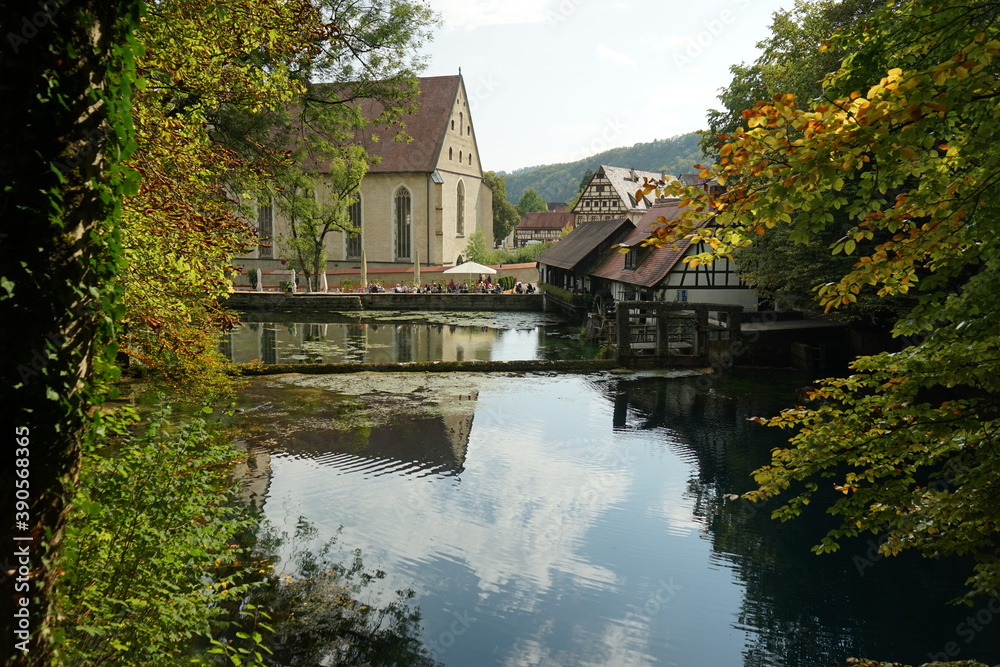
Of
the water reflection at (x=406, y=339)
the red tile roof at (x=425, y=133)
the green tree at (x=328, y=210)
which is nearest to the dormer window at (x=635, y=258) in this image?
the water reflection at (x=406, y=339)

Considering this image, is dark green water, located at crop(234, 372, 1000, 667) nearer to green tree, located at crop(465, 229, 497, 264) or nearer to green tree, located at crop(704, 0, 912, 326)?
green tree, located at crop(704, 0, 912, 326)

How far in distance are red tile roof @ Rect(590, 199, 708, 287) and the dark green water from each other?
10112mm

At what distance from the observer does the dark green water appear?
299 inches

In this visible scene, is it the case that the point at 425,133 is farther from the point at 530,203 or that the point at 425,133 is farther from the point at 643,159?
the point at 643,159

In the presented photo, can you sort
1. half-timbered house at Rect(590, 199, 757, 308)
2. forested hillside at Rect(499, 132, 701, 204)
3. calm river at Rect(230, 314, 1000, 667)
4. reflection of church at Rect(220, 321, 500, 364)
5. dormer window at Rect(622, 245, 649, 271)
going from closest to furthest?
calm river at Rect(230, 314, 1000, 667)
reflection of church at Rect(220, 321, 500, 364)
half-timbered house at Rect(590, 199, 757, 308)
dormer window at Rect(622, 245, 649, 271)
forested hillside at Rect(499, 132, 701, 204)

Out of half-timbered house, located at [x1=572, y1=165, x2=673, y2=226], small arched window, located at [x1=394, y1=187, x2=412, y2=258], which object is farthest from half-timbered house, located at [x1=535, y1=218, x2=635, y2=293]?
half-timbered house, located at [x1=572, y1=165, x2=673, y2=226]

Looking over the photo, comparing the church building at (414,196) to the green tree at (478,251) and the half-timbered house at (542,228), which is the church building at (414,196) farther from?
the half-timbered house at (542,228)

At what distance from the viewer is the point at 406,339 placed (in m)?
31.0

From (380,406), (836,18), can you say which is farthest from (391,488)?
(836,18)

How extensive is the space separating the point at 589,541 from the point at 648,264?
20.6 m

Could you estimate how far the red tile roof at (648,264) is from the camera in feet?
88.5

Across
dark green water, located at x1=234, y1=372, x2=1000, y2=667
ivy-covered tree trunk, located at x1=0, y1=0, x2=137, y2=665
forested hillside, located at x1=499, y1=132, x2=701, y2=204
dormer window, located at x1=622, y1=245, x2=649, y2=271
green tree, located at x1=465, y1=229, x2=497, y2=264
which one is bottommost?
dark green water, located at x1=234, y1=372, x2=1000, y2=667

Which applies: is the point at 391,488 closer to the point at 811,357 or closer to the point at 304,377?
the point at 304,377

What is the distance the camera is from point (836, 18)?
20953mm
